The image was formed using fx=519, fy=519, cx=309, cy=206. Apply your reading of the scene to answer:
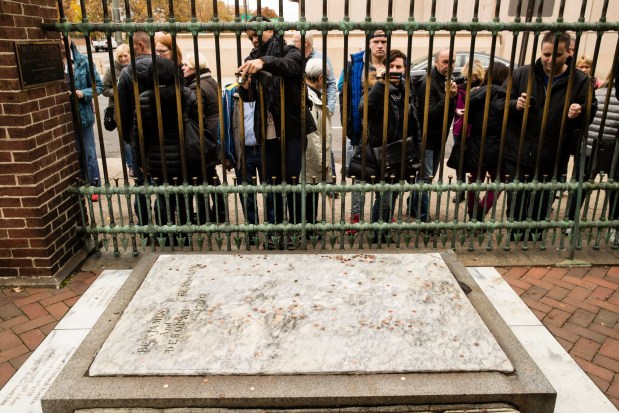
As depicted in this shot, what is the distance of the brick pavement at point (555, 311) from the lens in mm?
3150

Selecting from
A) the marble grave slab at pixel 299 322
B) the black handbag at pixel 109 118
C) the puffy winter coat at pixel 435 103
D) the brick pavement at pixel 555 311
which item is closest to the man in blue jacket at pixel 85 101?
the black handbag at pixel 109 118

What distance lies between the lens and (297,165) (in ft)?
14.9

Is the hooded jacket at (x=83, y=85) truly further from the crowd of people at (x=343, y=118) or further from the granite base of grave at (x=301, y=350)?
the granite base of grave at (x=301, y=350)

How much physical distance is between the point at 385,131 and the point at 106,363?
8.68 ft

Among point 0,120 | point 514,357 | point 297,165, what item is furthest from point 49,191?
point 514,357

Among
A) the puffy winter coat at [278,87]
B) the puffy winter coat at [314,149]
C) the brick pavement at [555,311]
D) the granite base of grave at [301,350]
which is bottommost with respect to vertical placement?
the brick pavement at [555,311]

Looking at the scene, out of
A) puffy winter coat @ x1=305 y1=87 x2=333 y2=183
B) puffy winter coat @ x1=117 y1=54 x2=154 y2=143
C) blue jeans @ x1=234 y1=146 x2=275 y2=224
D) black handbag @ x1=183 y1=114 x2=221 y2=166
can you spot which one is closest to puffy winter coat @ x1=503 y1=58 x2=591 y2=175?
puffy winter coat @ x1=305 y1=87 x2=333 y2=183

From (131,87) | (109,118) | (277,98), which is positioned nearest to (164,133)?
(131,87)

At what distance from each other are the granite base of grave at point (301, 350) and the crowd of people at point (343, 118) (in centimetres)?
132

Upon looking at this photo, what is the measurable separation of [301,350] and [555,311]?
2.17 metres

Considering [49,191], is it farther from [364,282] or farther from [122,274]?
[364,282]

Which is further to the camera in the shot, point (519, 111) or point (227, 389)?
point (519, 111)

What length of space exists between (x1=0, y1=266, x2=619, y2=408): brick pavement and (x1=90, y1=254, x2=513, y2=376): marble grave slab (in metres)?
0.90

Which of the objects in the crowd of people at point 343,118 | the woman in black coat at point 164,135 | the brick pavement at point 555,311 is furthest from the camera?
the woman in black coat at point 164,135
